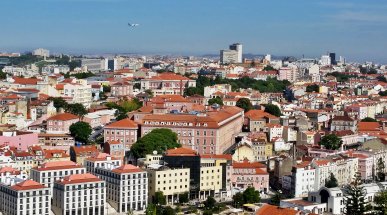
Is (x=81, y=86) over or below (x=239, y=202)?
over

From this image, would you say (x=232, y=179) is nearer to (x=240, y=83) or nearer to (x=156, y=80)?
(x=156, y=80)

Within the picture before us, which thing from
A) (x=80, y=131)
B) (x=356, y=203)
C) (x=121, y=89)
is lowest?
(x=356, y=203)

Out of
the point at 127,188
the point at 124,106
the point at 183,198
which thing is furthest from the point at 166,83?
the point at 127,188

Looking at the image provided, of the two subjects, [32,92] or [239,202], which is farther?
[32,92]

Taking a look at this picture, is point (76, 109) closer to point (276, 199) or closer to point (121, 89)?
point (121, 89)

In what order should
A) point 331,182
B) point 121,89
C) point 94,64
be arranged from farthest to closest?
point 94,64, point 121,89, point 331,182

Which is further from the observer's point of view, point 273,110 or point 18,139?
point 273,110

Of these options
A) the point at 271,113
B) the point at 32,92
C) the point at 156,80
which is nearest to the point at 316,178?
the point at 271,113
